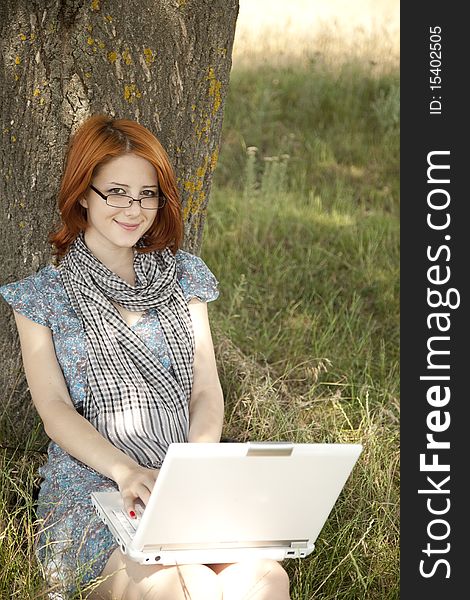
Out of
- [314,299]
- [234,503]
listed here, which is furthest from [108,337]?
[314,299]

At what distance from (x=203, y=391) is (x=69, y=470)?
45 centimetres

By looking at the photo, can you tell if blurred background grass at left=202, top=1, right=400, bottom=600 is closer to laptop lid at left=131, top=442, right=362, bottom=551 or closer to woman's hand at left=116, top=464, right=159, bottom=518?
laptop lid at left=131, top=442, right=362, bottom=551

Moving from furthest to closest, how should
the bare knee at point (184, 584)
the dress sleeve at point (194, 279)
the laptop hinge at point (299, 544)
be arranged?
the dress sleeve at point (194, 279) < the laptop hinge at point (299, 544) < the bare knee at point (184, 584)

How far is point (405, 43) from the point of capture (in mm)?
3834

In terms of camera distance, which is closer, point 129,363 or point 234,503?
point 234,503

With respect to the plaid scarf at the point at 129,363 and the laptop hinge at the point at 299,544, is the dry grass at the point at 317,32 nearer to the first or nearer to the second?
the plaid scarf at the point at 129,363

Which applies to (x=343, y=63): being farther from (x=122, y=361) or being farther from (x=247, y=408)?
(x=122, y=361)

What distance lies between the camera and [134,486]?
2.72 m

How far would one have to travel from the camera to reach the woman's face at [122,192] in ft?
9.96

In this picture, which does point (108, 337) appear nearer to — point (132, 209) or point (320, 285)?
point (132, 209)

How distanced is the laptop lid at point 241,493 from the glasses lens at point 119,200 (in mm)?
881

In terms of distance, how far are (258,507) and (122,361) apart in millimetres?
712

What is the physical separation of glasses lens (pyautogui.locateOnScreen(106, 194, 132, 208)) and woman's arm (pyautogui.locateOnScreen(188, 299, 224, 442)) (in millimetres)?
392

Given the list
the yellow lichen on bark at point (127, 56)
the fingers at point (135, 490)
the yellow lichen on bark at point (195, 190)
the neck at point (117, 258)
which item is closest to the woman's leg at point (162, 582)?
the fingers at point (135, 490)
